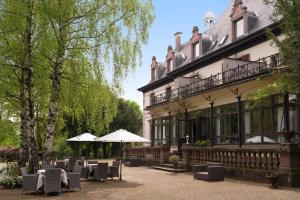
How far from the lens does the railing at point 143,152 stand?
29.7m

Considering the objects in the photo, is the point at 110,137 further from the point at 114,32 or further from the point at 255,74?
the point at 255,74

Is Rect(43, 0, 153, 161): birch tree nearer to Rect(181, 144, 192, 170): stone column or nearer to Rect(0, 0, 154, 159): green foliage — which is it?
Rect(0, 0, 154, 159): green foliage

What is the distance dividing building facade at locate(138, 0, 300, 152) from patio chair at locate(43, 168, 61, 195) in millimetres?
8663

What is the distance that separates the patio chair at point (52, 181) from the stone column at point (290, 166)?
8.69 metres

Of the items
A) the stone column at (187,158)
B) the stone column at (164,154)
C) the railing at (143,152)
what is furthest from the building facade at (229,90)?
the stone column at (187,158)

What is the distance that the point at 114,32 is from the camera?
17328mm

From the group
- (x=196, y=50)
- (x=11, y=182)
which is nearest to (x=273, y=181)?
(x=11, y=182)

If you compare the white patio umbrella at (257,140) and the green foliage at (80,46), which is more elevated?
the green foliage at (80,46)

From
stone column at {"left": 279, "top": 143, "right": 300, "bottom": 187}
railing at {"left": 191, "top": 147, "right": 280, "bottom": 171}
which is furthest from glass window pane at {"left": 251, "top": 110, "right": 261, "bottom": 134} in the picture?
stone column at {"left": 279, "top": 143, "right": 300, "bottom": 187}

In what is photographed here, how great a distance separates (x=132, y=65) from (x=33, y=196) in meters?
6.99

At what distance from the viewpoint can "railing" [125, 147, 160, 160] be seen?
29.7m

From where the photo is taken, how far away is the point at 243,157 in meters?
19.1

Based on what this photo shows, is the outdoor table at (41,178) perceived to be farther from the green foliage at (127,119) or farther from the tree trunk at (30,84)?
the green foliage at (127,119)

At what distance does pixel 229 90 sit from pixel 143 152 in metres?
10.2
